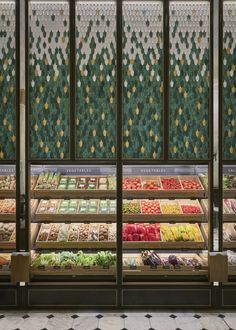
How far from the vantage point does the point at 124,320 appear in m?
6.04

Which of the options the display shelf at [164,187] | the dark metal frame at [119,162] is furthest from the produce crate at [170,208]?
the dark metal frame at [119,162]

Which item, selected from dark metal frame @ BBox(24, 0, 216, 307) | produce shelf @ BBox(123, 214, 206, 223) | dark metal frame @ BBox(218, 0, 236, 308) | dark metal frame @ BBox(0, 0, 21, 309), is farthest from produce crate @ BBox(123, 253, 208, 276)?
dark metal frame @ BBox(0, 0, 21, 309)

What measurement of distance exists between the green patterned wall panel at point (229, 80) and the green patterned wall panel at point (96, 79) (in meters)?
1.59

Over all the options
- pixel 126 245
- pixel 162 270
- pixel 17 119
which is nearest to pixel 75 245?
pixel 126 245

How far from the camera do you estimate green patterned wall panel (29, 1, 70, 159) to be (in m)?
6.29

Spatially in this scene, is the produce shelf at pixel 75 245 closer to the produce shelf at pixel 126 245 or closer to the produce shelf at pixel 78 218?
the produce shelf at pixel 126 245

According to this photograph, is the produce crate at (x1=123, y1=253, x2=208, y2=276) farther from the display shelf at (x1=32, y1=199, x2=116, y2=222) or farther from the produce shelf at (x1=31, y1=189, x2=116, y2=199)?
the produce shelf at (x1=31, y1=189, x2=116, y2=199)

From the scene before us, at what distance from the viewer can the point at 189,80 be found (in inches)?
249

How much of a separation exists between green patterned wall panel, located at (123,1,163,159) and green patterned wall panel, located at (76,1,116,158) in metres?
0.19

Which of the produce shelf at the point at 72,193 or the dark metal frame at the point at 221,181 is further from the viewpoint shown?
the produce shelf at the point at 72,193

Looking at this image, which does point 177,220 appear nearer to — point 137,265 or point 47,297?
point 137,265

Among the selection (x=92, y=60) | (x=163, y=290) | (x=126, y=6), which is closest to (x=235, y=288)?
(x=163, y=290)

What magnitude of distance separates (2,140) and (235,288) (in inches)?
158

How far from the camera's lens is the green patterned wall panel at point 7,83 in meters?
6.28
